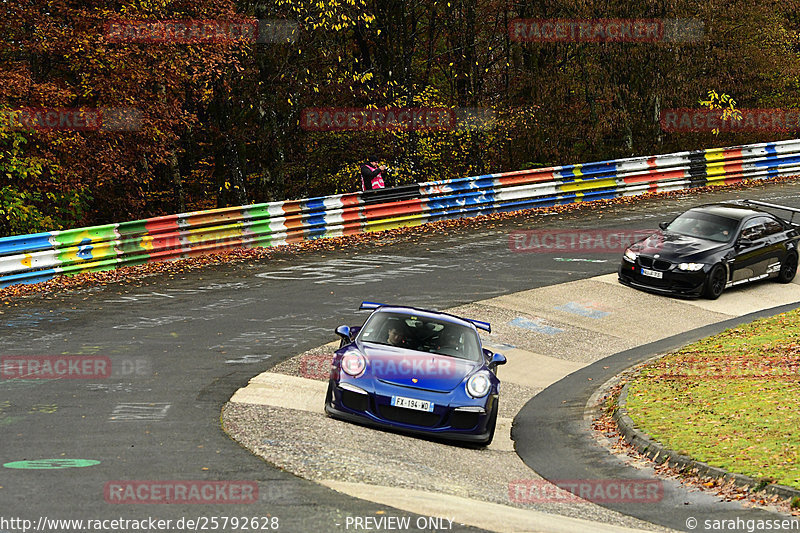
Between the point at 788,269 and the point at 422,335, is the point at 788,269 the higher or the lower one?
the lower one

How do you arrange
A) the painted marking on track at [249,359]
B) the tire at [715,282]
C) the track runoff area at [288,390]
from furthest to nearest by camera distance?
the tire at [715,282] < the painted marking on track at [249,359] < the track runoff area at [288,390]

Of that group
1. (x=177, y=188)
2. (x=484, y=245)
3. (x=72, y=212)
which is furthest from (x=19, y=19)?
(x=484, y=245)


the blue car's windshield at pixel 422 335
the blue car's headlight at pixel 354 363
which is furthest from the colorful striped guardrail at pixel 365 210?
the blue car's headlight at pixel 354 363

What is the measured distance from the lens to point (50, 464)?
28.7ft

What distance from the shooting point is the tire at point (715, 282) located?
18781 millimetres

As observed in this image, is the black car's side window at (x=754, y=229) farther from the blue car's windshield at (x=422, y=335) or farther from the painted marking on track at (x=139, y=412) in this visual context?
the painted marking on track at (x=139, y=412)

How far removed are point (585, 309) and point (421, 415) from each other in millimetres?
8232

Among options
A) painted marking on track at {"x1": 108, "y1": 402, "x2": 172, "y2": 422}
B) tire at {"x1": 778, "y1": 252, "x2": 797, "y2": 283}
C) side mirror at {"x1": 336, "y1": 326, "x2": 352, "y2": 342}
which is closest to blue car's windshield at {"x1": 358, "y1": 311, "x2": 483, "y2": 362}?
side mirror at {"x1": 336, "y1": 326, "x2": 352, "y2": 342}

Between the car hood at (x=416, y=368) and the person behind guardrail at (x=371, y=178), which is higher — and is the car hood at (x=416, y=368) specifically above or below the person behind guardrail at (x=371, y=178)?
below

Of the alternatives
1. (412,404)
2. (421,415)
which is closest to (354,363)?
(412,404)

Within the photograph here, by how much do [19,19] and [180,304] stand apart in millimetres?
9281

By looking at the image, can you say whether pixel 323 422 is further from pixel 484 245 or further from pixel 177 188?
pixel 177 188

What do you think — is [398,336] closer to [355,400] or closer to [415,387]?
[415,387]

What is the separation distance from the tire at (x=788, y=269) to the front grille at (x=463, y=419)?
12.0 metres
